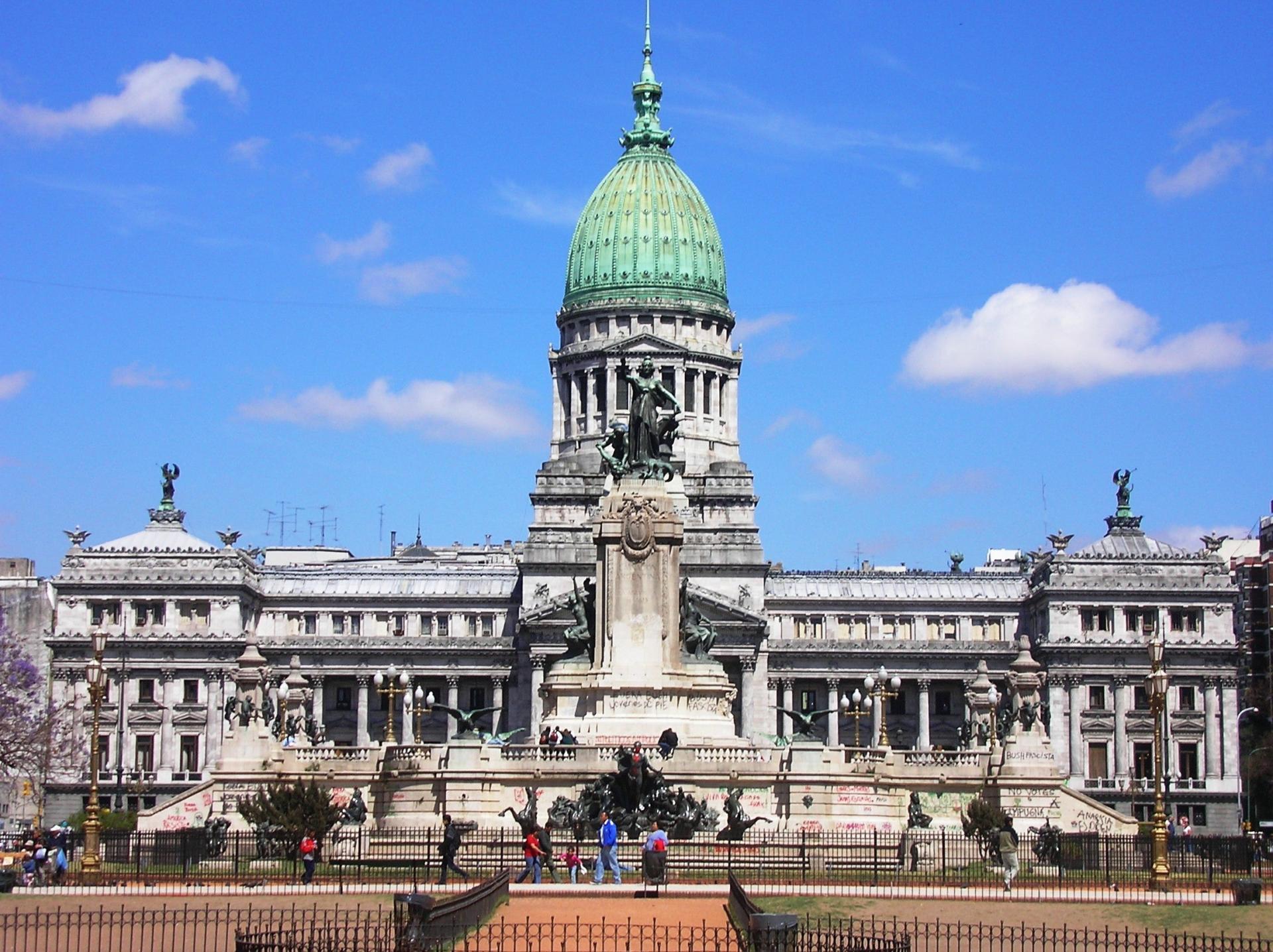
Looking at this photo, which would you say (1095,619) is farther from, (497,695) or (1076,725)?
(497,695)

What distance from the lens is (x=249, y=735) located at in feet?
277

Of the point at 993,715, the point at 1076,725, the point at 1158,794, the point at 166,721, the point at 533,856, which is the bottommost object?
the point at 533,856

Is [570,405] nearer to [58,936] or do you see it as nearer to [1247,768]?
[1247,768]

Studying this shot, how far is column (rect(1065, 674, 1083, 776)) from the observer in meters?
141

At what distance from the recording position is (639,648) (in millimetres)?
74625

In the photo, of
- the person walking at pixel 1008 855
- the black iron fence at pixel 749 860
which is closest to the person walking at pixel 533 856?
the black iron fence at pixel 749 860

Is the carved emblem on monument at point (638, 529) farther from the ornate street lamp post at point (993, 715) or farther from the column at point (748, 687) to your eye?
the column at point (748, 687)

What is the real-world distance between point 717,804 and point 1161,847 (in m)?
17.0

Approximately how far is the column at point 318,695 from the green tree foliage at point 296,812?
80276 mm

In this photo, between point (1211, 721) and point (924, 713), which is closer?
point (1211, 721)

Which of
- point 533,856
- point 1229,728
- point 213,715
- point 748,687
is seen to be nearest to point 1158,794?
point 533,856

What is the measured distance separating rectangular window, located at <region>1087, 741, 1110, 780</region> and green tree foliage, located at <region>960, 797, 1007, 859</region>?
72.1 metres

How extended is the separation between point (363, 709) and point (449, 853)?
94.3m

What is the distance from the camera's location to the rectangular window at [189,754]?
142m
